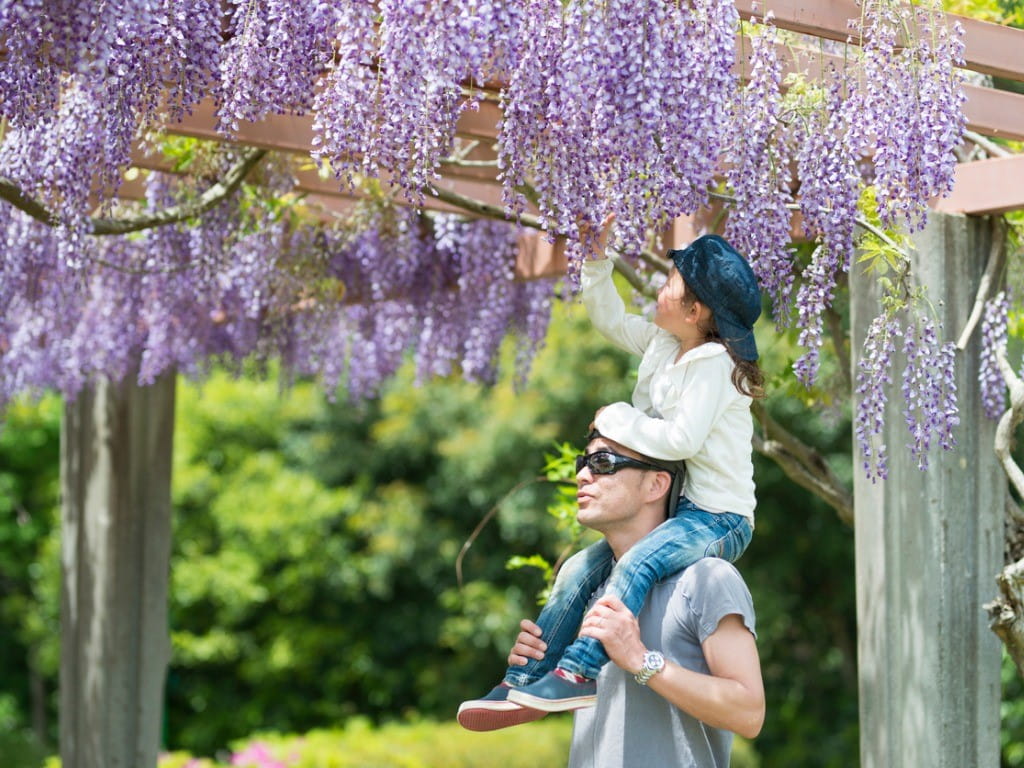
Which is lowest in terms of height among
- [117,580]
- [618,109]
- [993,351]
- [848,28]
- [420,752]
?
[420,752]

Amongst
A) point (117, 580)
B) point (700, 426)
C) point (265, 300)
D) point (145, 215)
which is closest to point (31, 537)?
point (117, 580)

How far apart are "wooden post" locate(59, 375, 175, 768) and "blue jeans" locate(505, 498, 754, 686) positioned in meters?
3.77

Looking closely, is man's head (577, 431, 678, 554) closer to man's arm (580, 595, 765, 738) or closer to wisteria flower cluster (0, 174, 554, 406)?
man's arm (580, 595, 765, 738)

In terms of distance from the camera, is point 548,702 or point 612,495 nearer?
point 548,702

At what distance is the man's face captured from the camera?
2287mm

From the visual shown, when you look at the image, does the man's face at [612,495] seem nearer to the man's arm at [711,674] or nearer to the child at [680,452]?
the child at [680,452]

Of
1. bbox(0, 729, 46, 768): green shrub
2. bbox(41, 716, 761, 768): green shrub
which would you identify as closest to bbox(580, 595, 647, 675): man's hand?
bbox(0, 729, 46, 768): green shrub

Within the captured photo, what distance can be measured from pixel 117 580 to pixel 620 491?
3.97 meters

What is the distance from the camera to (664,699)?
7.23 feet

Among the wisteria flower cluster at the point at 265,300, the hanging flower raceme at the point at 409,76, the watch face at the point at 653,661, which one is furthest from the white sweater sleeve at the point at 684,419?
the wisteria flower cluster at the point at 265,300

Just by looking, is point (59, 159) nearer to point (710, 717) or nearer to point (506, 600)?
point (710, 717)

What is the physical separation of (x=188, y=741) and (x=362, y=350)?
5968 millimetres

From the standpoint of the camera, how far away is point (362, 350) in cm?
612

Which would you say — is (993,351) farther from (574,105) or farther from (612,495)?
(612,495)
